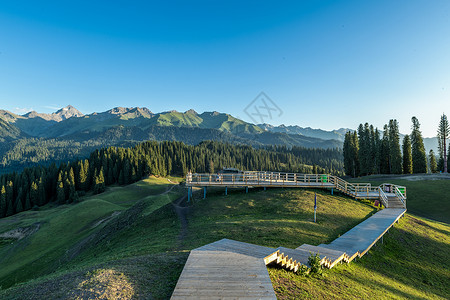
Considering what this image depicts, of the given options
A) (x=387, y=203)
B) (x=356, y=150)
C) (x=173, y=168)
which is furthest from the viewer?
(x=173, y=168)

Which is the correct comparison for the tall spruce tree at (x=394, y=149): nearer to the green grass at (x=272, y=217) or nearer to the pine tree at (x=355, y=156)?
the pine tree at (x=355, y=156)

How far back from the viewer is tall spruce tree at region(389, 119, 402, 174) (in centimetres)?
7481

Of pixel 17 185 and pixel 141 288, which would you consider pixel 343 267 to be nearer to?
pixel 141 288

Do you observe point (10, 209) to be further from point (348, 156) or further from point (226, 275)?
point (348, 156)

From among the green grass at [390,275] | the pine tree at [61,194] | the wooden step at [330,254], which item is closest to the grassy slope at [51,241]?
the wooden step at [330,254]

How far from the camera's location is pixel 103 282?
855 centimetres

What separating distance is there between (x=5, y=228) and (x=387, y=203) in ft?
249

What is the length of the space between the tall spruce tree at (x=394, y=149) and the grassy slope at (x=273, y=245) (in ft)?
189

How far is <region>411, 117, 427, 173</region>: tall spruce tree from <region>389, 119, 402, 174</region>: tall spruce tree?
422 cm

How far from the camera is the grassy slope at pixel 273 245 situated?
29.9 ft

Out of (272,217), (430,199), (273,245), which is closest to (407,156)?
(430,199)

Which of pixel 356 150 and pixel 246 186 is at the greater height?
pixel 356 150

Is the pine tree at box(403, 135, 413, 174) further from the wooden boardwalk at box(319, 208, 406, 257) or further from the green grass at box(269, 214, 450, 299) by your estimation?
the green grass at box(269, 214, 450, 299)

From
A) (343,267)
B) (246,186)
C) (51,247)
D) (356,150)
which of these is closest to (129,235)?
(246,186)
